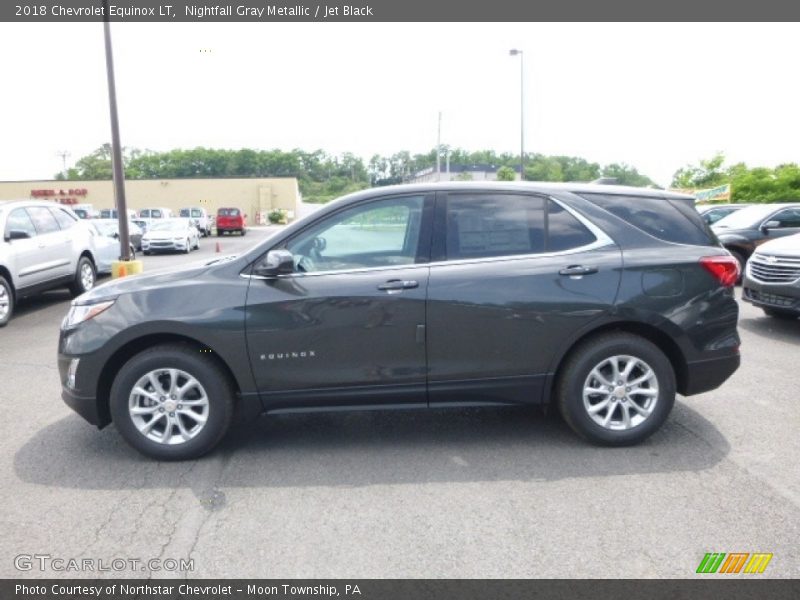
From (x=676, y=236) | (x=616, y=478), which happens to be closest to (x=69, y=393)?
(x=616, y=478)

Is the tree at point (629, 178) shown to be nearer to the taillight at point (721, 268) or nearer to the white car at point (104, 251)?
the taillight at point (721, 268)

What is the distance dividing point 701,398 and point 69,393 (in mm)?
4901

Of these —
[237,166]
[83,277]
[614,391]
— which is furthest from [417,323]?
[237,166]

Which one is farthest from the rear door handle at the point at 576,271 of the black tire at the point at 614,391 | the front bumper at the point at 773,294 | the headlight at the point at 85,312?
the front bumper at the point at 773,294

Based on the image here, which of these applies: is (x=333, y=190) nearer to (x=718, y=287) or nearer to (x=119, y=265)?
(x=119, y=265)

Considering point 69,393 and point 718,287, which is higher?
point 718,287

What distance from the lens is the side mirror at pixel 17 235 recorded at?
1020 cm

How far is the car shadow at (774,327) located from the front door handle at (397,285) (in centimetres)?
584

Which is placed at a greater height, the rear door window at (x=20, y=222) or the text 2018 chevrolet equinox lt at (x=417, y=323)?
the rear door window at (x=20, y=222)

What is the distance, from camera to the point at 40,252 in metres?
10.9

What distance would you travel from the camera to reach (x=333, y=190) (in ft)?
266

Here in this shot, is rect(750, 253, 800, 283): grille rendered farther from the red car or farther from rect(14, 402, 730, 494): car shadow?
the red car

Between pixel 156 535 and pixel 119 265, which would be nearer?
pixel 156 535

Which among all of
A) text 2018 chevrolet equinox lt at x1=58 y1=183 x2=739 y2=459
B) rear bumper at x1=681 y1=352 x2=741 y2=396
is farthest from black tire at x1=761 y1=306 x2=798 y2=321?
text 2018 chevrolet equinox lt at x1=58 y1=183 x2=739 y2=459
